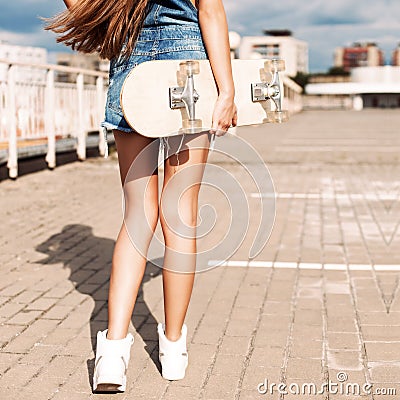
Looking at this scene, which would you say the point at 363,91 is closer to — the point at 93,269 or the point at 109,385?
the point at 93,269

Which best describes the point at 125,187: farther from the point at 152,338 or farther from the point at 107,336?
the point at 152,338

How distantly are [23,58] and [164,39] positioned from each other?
Answer: 36.1 feet

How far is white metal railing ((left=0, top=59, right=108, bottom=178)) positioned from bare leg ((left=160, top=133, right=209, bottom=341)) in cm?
603

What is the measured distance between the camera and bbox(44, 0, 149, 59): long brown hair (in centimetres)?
262

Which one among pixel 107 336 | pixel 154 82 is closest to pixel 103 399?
pixel 107 336

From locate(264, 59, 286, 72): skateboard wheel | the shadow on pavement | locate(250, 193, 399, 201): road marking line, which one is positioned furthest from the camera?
locate(250, 193, 399, 201): road marking line

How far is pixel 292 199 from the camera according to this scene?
823cm

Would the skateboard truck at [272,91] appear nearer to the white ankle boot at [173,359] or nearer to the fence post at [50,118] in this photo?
the white ankle boot at [173,359]

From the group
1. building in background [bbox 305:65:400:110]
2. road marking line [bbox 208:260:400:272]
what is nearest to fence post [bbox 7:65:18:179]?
road marking line [bbox 208:260:400:272]

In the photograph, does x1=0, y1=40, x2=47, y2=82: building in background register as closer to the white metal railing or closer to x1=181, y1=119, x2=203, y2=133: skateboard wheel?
the white metal railing

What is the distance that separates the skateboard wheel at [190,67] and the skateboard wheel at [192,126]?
0.16m

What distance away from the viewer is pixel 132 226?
2869 millimetres

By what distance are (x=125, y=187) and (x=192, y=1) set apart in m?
0.74

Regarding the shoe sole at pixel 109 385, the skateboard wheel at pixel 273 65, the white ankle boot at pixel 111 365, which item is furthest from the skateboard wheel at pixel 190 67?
the shoe sole at pixel 109 385
